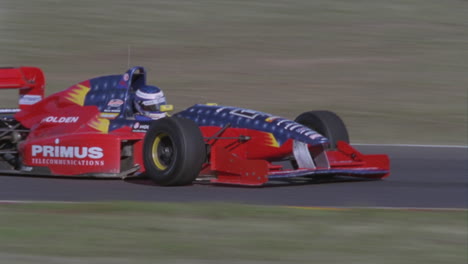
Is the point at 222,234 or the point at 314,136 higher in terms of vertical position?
the point at 314,136

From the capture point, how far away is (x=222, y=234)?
6.36 metres

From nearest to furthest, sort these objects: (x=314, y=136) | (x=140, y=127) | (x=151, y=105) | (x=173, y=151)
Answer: (x=173, y=151) → (x=314, y=136) → (x=140, y=127) → (x=151, y=105)

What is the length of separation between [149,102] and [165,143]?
0.91 m

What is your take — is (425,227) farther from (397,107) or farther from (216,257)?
(397,107)

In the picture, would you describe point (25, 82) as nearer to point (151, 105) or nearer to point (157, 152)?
point (151, 105)

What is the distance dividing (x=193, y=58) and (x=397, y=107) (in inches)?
252

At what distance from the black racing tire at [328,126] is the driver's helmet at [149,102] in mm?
1716

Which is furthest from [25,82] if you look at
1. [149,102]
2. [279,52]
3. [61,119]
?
[279,52]

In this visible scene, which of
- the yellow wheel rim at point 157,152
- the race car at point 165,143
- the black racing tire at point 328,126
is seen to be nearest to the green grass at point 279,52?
the black racing tire at point 328,126

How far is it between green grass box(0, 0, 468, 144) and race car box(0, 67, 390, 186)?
16.5 feet

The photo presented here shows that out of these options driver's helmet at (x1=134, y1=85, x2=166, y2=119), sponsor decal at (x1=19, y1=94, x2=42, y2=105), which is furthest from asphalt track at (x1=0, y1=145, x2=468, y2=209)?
sponsor decal at (x1=19, y1=94, x2=42, y2=105)

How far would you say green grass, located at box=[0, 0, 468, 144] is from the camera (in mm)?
17406

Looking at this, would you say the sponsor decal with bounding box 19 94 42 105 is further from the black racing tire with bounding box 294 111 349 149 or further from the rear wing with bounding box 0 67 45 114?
the black racing tire with bounding box 294 111 349 149

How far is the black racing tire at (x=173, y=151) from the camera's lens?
28.5 ft
